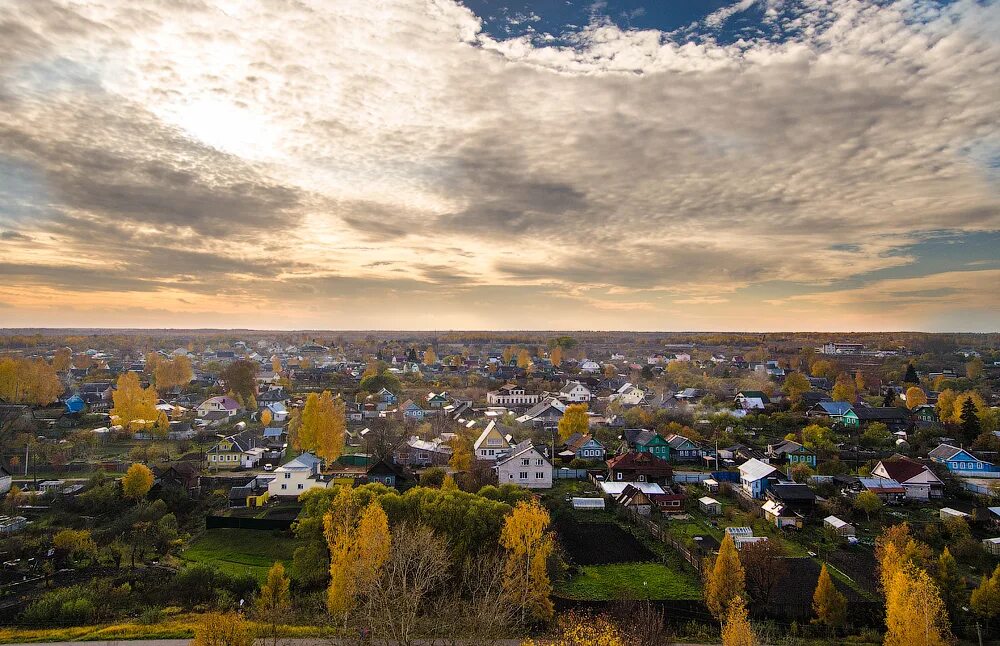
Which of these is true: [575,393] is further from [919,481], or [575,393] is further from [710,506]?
[919,481]

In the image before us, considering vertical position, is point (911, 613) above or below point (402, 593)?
below

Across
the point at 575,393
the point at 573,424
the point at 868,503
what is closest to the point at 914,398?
the point at 575,393

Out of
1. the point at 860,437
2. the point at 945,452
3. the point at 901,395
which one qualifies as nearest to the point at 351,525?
the point at 945,452

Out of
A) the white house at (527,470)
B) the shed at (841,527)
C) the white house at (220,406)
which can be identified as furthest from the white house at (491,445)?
the white house at (220,406)

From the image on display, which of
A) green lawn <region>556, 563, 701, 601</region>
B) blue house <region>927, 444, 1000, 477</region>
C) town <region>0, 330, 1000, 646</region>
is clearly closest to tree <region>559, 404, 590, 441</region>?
town <region>0, 330, 1000, 646</region>

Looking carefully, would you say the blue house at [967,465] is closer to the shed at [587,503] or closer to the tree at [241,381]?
the shed at [587,503]

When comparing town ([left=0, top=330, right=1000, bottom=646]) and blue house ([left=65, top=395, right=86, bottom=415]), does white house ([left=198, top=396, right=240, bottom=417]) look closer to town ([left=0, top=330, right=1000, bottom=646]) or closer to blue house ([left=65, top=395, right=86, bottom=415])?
town ([left=0, top=330, right=1000, bottom=646])
